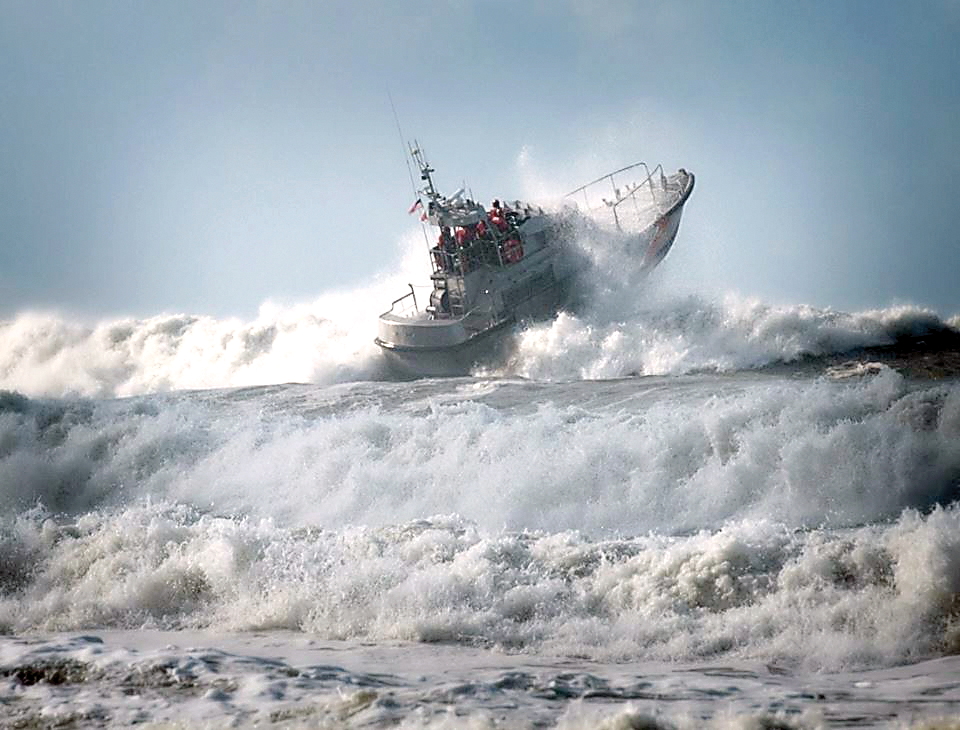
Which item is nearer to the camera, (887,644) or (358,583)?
(887,644)

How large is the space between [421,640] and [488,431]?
500 centimetres

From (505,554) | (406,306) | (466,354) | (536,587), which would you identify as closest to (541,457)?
(505,554)

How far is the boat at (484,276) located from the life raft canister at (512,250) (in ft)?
0.07

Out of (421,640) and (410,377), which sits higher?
(410,377)

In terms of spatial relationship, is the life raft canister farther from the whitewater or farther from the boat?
the whitewater

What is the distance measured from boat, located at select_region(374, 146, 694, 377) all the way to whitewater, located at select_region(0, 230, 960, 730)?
258cm

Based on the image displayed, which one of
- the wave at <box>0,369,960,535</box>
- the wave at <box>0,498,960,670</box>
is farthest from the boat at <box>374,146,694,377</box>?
the wave at <box>0,498,960,670</box>

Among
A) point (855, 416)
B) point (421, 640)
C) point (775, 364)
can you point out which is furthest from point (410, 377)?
point (421, 640)

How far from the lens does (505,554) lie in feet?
30.8

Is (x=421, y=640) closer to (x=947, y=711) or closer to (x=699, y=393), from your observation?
(x=947, y=711)

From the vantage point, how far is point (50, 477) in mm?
14336

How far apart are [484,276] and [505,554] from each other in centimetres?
1228

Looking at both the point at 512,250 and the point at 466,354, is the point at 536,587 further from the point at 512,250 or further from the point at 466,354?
the point at 512,250

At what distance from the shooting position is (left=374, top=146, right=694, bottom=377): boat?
68.0 ft
